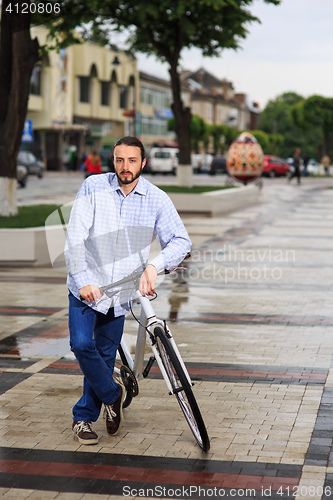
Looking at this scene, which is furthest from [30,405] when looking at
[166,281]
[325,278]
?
[325,278]

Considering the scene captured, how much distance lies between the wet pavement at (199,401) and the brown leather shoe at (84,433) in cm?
4

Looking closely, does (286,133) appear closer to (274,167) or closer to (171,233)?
(274,167)

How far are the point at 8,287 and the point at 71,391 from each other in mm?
4876

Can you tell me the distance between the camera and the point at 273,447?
4.84m

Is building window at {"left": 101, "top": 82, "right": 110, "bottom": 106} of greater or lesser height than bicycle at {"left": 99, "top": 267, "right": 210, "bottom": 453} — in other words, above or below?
above

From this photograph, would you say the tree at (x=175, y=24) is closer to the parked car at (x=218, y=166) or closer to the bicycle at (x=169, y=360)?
the bicycle at (x=169, y=360)

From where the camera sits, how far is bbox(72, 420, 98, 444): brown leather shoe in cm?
488

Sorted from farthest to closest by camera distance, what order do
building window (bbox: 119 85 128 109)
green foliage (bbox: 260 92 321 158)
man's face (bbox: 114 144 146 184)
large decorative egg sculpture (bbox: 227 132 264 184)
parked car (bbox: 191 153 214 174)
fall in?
green foliage (bbox: 260 92 321 158) → building window (bbox: 119 85 128 109) → parked car (bbox: 191 153 214 174) → large decorative egg sculpture (bbox: 227 132 264 184) → man's face (bbox: 114 144 146 184)

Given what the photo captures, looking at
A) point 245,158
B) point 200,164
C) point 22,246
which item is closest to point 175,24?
point 245,158

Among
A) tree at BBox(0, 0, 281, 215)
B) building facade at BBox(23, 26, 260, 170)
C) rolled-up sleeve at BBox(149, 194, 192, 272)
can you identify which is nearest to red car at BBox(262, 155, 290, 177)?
building facade at BBox(23, 26, 260, 170)

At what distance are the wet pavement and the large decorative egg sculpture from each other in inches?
753

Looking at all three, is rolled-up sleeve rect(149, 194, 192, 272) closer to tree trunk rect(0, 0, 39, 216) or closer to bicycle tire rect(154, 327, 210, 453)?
bicycle tire rect(154, 327, 210, 453)

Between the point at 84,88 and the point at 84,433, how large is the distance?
6043 centimetres

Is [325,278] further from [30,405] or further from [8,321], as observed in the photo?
[30,405]
